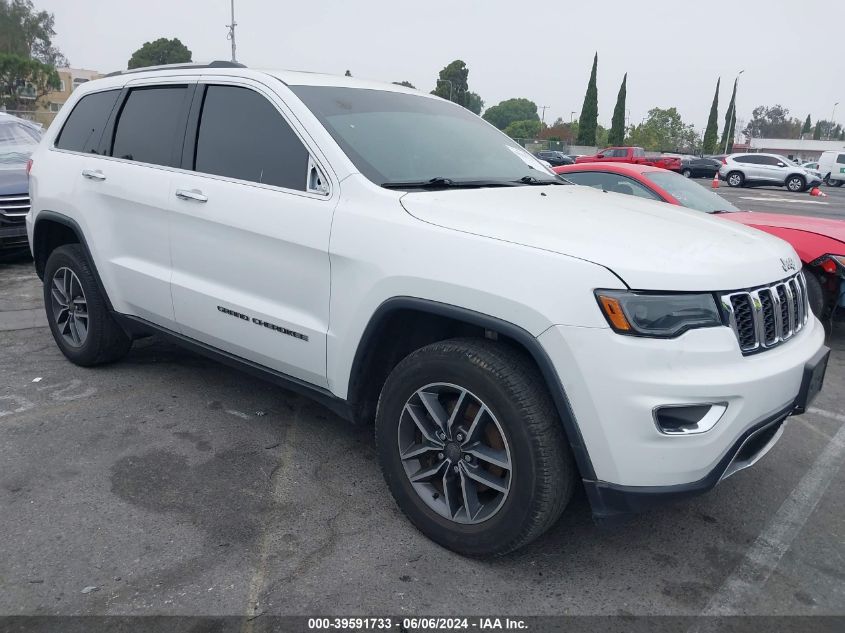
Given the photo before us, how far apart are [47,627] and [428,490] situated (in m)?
1.42

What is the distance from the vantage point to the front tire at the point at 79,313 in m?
4.41

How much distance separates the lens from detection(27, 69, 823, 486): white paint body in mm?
2311

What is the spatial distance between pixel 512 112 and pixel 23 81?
114m

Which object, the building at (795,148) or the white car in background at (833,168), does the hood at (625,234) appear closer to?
the white car in background at (833,168)

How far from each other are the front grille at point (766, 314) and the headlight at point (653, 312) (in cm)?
14

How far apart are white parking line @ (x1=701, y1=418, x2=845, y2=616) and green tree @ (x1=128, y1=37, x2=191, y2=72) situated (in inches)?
3543

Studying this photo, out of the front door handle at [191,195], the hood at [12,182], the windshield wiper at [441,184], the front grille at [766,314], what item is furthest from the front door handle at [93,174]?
the hood at [12,182]

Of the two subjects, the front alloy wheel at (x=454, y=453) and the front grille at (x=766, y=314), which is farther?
the front alloy wheel at (x=454, y=453)

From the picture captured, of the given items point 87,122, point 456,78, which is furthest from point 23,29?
point 87,122

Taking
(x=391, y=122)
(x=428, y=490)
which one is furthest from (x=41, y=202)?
(x=428, y=490)

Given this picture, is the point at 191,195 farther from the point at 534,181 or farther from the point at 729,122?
the point at 729,122

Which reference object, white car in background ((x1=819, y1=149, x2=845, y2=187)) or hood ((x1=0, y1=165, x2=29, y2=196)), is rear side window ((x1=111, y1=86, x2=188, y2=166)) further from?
white car in background ((x1=819, y1=149, x2=845, y2=187))

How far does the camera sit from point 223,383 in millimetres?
4594

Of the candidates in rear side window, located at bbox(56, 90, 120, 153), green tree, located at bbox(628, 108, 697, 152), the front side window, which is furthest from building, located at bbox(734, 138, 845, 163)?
rear side window, located at bbox(56, 90, 120, 153)
